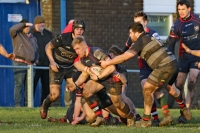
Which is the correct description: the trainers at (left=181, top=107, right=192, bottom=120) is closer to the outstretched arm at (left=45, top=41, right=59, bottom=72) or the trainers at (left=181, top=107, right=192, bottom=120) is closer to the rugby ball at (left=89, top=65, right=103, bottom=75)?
the rugby ball at (left=89, top=65, right=103, bottom=75)

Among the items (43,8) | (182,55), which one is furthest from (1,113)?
(43,8)

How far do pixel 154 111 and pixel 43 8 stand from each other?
7.95m

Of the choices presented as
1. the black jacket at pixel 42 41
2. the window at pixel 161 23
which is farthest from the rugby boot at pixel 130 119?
the window at pixel 161 23

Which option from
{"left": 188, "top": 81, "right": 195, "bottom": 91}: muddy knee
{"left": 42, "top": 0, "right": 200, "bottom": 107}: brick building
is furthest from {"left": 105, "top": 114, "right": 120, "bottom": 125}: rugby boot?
{"left": 42, "top": 0, "right": 200, "bottom": 107}: brick building

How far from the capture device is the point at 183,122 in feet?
45.5

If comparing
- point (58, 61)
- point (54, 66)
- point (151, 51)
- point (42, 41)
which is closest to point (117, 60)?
point (151, 51)

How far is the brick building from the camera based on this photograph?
68.3ft

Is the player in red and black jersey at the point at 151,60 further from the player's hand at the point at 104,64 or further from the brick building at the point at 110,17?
the brick building at the point at 110,17

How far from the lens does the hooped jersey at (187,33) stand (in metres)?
14.9

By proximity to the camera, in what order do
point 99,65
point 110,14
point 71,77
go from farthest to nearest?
point 110,14 → point 71,77 → point 99,65

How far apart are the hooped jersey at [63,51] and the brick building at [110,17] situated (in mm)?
5974

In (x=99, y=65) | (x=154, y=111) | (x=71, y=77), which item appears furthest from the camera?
(x=71, y=77)

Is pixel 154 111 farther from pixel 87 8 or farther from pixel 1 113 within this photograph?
Answer: pixel 87 8

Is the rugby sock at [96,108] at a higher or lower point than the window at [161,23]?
lower
